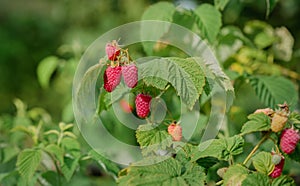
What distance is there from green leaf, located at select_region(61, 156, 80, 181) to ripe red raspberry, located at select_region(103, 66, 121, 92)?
1.04ft

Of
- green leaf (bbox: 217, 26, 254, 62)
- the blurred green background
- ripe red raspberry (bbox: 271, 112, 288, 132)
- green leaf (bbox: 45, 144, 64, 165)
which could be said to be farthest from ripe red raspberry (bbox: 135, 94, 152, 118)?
the blurred green background

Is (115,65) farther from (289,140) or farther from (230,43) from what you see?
(230,43)

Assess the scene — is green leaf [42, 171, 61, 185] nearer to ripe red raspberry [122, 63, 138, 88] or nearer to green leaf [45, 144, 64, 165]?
green leaf [45, 144, 64, 165]

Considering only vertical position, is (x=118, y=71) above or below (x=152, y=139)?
above

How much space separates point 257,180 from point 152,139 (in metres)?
0.19

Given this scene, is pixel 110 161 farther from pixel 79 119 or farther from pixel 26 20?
pixel 26 20

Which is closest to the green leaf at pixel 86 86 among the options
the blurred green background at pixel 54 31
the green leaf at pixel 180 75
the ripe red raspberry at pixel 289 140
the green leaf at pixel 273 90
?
the green leaf at pixel 180 75

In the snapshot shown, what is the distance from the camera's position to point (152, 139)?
975mm

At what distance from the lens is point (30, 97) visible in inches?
177

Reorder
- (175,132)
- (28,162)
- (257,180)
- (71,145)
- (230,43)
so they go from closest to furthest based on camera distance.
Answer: (257,180)
(175,132)
(28,162)
(71,145)
(230,43)

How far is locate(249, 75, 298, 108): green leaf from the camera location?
1.37 metres

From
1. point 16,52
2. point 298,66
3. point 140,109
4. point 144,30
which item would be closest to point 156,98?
point 140,109

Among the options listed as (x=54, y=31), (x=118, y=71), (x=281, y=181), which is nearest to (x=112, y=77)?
(x=118, y=71)

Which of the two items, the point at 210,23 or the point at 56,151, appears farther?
the point at 210,23
